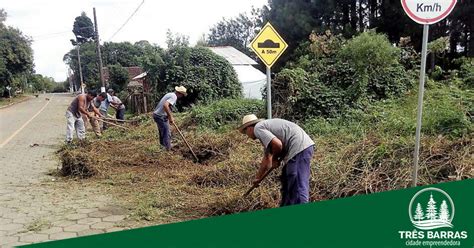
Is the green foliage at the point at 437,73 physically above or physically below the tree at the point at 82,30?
below

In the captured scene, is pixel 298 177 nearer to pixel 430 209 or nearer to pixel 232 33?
pixel 430 209

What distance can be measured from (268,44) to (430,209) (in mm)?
3515

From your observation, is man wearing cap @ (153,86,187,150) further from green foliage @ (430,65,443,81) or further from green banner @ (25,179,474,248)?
green foliage @ (430,65,443,81)

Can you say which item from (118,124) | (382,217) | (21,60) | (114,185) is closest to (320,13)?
(118,124)

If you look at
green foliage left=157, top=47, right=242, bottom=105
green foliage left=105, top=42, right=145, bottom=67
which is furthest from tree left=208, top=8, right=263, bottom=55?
green foliage left=157, top=47, right=242, bottom=105

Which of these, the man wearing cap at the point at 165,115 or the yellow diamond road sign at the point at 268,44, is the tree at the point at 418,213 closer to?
the yellow diamond road sign at the point at 268,44

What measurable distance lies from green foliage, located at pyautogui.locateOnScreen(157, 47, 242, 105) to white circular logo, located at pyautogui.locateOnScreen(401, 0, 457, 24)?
13.5 meters

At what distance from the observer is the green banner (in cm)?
320

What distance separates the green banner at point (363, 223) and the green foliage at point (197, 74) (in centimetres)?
1371

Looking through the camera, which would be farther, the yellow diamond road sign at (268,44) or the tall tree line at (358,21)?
the tall tree line at (358,21)

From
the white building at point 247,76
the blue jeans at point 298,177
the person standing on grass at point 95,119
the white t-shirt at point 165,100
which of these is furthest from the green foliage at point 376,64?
the white building at point 247,76

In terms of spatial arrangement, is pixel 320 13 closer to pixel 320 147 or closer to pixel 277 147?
pixel 320 147

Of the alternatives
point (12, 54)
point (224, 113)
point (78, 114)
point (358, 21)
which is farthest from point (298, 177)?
point (12, 54)

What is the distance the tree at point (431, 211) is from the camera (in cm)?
318
